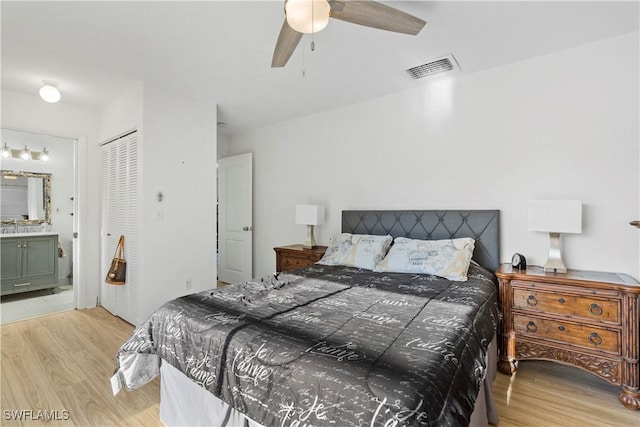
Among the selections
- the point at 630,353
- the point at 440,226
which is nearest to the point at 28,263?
the point at 440,226

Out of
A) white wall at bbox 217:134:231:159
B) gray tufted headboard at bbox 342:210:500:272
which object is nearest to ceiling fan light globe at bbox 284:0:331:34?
gray tufted headboard at bbox 342:210:500:272

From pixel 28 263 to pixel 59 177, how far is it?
137 cm

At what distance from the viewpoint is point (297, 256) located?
3.72 m

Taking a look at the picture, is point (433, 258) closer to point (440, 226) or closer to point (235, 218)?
point (440, 226)

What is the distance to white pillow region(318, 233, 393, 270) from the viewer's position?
289 cm

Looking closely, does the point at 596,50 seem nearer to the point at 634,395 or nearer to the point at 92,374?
the point at 634,395

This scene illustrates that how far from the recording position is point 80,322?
346 cm

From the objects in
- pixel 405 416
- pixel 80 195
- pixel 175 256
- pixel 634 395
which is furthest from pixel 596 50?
pixel 80 195

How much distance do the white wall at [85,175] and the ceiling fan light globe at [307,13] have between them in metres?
3.73

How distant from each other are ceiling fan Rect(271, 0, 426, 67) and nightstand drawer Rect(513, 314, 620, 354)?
7.31ft

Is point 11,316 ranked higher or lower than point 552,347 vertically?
lower

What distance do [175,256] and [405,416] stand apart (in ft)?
10.1

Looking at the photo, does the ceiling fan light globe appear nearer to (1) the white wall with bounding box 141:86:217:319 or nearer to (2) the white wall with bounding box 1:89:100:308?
(1) the white wall with bounding box 141:86:217:319

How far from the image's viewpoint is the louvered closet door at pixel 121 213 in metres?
3.31
